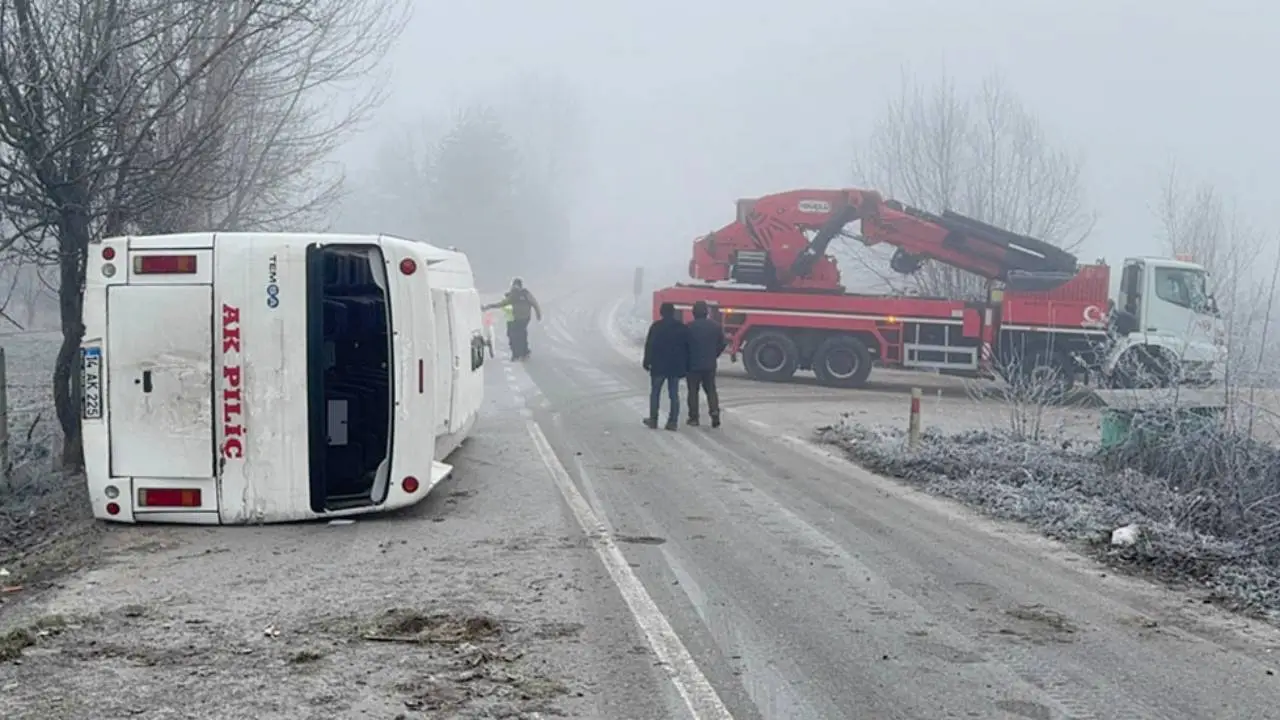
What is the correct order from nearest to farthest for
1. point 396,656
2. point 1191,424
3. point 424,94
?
point 396,656, point 1191,424, point 424,94

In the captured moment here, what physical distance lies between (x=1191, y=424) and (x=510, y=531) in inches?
259

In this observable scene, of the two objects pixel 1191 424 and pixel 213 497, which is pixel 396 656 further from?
pixel 1191 424

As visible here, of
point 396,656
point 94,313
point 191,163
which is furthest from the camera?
point 191,163

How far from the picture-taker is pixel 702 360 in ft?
51.3

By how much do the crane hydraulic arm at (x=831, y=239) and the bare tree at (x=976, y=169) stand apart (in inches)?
271

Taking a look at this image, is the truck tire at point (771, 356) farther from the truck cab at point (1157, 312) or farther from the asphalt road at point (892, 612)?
the asphalt road at point (892, 612)

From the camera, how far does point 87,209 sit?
38.0ft

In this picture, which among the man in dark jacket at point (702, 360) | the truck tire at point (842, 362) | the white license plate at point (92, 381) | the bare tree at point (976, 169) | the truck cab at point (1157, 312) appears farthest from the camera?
the bare tree at point (976, 169)

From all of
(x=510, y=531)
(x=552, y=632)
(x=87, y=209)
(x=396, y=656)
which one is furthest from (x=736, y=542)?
(x=87, y=209)

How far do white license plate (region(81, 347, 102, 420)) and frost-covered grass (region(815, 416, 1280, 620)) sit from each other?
23.2 feet

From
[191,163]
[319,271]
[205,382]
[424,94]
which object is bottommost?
[205,382]

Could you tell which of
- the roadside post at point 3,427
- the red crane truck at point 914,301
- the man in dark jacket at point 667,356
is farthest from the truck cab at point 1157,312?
the roadside post at point 3,427

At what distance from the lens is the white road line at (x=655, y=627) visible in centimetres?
524

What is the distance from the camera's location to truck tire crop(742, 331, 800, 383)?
23172 millimetres
